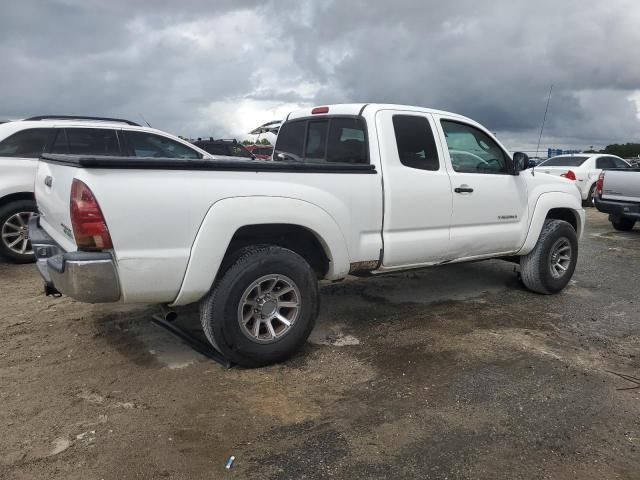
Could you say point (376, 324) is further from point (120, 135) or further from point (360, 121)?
point (120, 135)

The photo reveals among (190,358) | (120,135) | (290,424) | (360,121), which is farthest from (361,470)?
(120,135)

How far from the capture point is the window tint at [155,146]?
7.42m

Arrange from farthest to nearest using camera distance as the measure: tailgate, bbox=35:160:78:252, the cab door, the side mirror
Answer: the side mirror, the cab door, tailgate, bbox=35:160:78:252

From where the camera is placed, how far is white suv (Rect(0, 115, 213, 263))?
21.7 ft

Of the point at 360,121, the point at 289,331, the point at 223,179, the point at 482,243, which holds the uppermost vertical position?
the point at 360,121

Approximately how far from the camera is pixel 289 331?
3850 mm

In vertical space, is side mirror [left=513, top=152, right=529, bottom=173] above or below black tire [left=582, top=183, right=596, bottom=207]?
above

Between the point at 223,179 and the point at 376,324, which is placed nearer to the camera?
the point at 223,179

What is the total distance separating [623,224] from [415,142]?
8.70 m

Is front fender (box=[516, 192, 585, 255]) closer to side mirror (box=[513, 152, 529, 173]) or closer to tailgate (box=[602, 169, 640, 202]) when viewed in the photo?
side mirror (box=[513, 152, 529, 173])

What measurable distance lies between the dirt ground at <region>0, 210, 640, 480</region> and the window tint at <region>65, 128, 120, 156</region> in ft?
7.87

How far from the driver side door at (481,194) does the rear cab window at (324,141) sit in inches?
33.7

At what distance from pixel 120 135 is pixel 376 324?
15.2 ft

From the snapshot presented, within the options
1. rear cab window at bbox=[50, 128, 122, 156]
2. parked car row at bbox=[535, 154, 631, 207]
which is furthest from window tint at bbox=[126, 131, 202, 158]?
parked car row at bbox=[535, 154, 631, 207]
